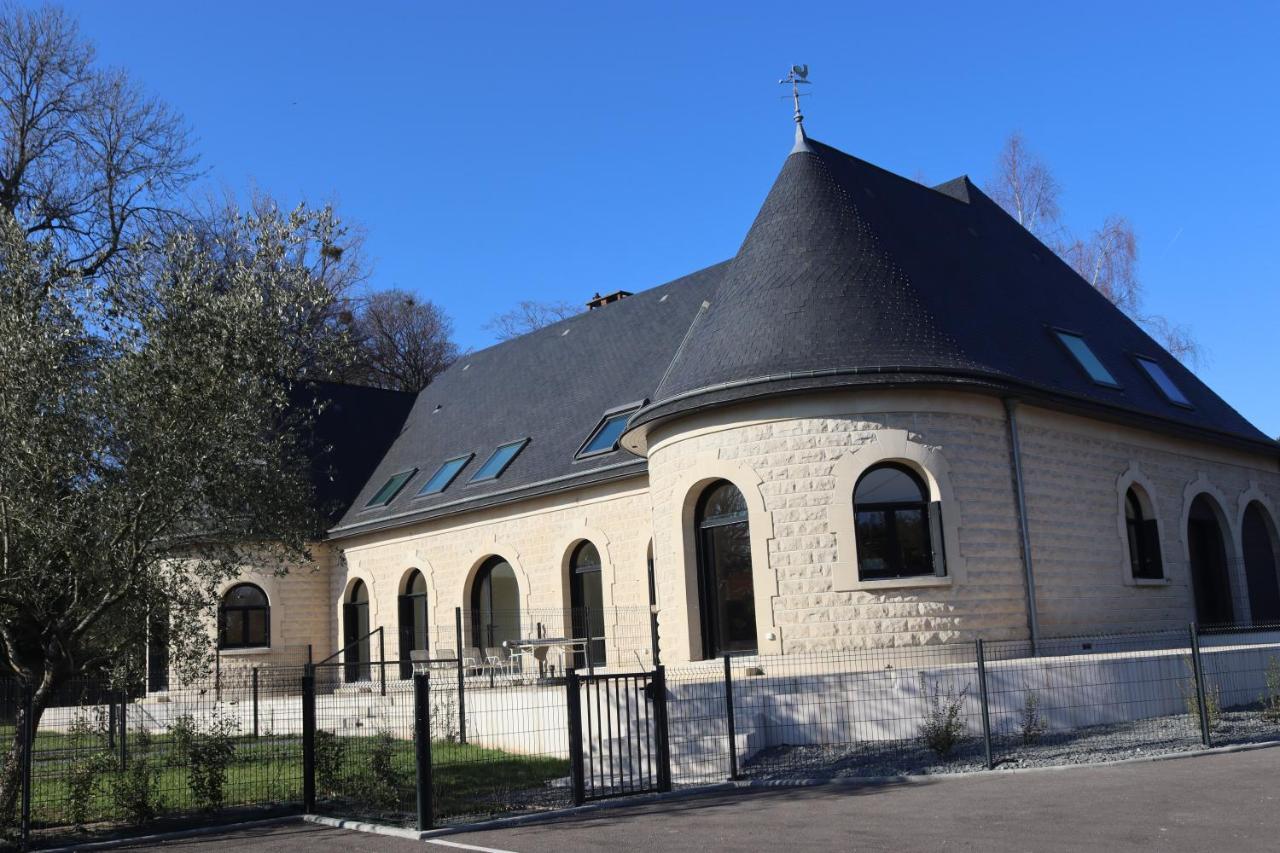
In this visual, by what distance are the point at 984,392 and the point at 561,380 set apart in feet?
37.3

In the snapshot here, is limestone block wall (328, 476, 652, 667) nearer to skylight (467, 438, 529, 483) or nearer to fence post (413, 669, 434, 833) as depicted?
→ skylight (467, 438, 529, 483)

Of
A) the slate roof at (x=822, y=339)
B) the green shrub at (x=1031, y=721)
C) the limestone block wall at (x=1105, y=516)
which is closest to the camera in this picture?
the green shrub at (x=1031, y=721)

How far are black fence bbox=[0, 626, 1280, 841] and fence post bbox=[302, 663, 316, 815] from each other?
0.08ft

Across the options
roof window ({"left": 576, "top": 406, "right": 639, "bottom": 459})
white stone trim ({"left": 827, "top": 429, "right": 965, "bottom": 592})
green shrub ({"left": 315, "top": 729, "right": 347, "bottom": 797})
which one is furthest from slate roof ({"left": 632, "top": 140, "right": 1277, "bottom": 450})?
green shrub ({"left": 315, "top": 729, "right": 347, "bottom": 797})

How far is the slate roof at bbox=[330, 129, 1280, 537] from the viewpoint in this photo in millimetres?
15938

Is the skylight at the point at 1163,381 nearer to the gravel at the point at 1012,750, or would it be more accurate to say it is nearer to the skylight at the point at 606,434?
the gravel at the point at 1012,750

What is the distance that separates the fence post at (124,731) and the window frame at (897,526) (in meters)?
8.46

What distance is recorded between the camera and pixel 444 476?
2512cm

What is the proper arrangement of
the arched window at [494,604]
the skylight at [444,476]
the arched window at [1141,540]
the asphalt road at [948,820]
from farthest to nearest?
the skylight at [444,476], the arched window at [494,604], the arched window at [1141,540], the asphalt road at [948,820]

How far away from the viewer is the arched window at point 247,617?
26422mm

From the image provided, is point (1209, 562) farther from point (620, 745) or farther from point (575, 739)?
point (575, 739)

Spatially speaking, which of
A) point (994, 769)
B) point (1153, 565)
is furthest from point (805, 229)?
point (994, 769)

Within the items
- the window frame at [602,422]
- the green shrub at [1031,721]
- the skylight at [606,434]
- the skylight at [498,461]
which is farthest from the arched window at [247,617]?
the green shrub at [1031,721]

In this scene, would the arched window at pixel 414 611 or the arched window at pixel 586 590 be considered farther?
the arched window at pixel 414 611
